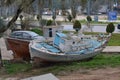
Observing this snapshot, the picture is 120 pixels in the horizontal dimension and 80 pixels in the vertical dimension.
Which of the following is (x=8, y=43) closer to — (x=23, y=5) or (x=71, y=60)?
(x=71, y=60)

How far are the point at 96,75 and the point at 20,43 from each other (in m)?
7.08

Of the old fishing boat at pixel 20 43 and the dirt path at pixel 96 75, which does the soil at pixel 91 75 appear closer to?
the dirt path at pixel 96 75

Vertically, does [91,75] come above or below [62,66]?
above

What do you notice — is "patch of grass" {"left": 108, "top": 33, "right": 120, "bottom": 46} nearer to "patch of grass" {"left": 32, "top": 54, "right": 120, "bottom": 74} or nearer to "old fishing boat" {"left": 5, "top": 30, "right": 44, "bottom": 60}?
"patch of grass" {"left": 32, "top": 54, "right": 120, "bottom": 74}

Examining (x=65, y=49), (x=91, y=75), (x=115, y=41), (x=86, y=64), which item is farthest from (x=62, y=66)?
(x=115, y=41)

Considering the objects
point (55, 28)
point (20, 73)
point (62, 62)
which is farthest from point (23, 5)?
point (55, 28)

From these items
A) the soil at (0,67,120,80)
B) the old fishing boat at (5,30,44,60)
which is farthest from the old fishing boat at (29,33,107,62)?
the soil at (0,67,120,80)

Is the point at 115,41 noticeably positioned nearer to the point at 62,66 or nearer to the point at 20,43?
the point at 20,43

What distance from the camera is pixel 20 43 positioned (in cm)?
2336

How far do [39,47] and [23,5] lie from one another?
413cm

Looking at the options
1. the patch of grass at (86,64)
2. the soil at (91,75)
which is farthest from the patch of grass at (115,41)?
the soil at (91,75)

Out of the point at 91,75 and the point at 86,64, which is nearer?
the point at 91,75

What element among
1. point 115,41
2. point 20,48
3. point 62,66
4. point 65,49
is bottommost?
point 115,41

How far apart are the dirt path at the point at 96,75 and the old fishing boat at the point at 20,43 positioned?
4.97 m
